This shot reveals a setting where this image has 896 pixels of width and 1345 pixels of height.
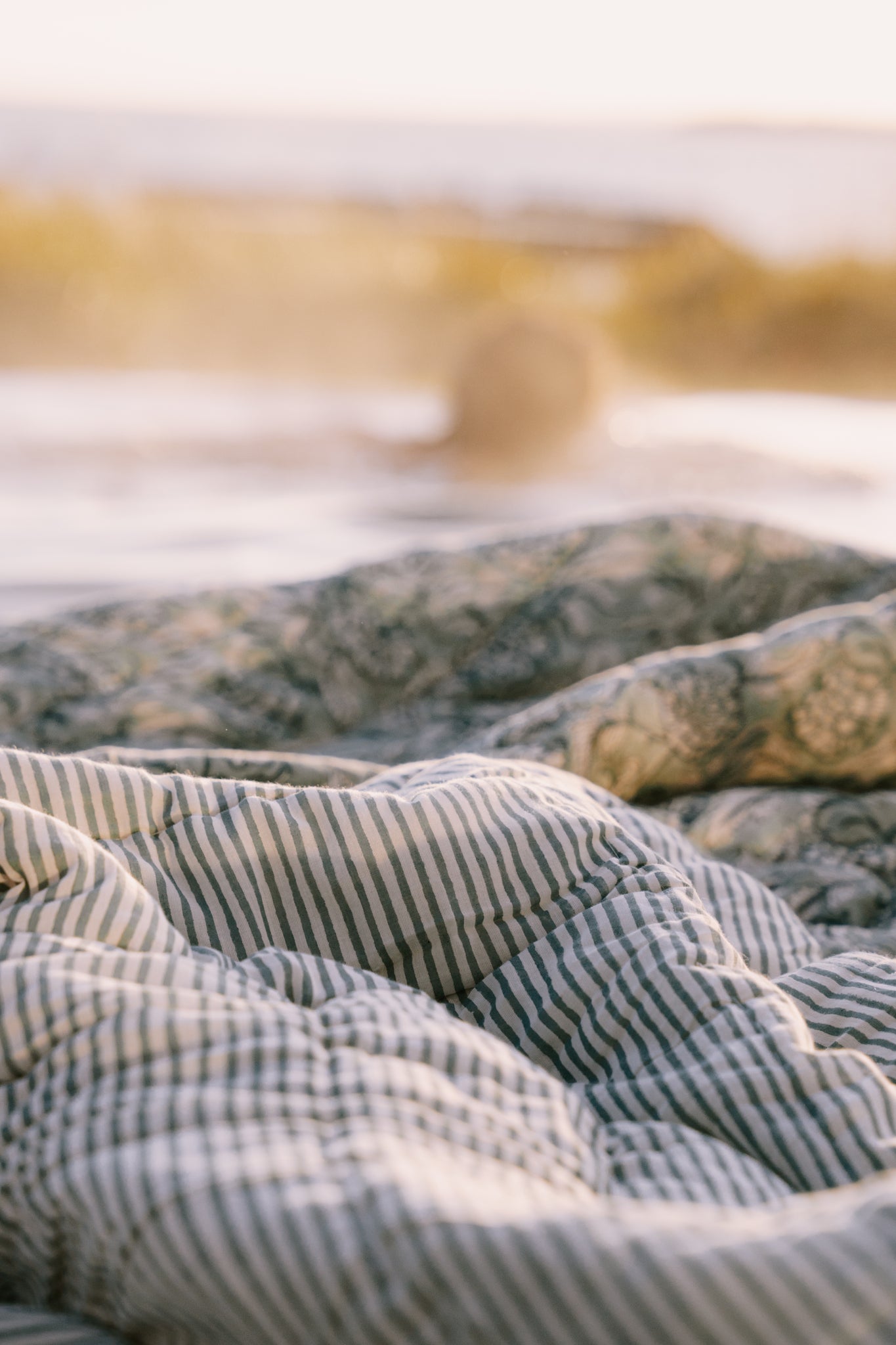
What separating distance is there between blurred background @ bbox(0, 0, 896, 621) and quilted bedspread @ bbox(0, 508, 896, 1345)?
76.9 inches

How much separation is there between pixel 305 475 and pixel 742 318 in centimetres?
191

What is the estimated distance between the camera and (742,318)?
3.94 meters

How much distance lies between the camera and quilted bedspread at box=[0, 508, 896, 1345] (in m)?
0.26

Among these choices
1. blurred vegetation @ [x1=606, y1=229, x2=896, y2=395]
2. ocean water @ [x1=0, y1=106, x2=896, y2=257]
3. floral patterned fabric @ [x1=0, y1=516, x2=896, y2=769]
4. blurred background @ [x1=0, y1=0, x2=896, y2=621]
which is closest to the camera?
floral patterned fabric @ [x1=0, y1=516, x2=896, y2=769]

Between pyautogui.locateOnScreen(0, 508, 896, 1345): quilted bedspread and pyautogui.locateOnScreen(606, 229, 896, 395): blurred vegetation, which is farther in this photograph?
pyautogui.locateOnScreen(606, 229, 896, 395): blurred vegetation

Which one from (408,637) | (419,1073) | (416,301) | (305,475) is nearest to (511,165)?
(416,301)

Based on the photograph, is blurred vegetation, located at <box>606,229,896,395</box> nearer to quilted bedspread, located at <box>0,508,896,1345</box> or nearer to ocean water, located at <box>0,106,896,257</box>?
ocean water, located at <box>0,106,896,257</box>

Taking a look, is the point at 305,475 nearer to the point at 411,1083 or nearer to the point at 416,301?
the point at 416,301

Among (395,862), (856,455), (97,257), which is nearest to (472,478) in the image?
(856,455)

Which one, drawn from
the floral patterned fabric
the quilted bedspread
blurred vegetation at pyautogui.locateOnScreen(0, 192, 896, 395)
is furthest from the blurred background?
the quilted bedspread

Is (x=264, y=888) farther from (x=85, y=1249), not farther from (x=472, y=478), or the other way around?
(x=472, y=478)

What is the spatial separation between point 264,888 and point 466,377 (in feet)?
8.85

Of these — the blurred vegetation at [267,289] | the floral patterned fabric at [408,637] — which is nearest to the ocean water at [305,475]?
the blurred vegetation at [267,289]

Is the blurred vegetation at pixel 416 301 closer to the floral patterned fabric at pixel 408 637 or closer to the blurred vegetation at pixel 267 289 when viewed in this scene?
the blurred vegetation at pixel 267 289
